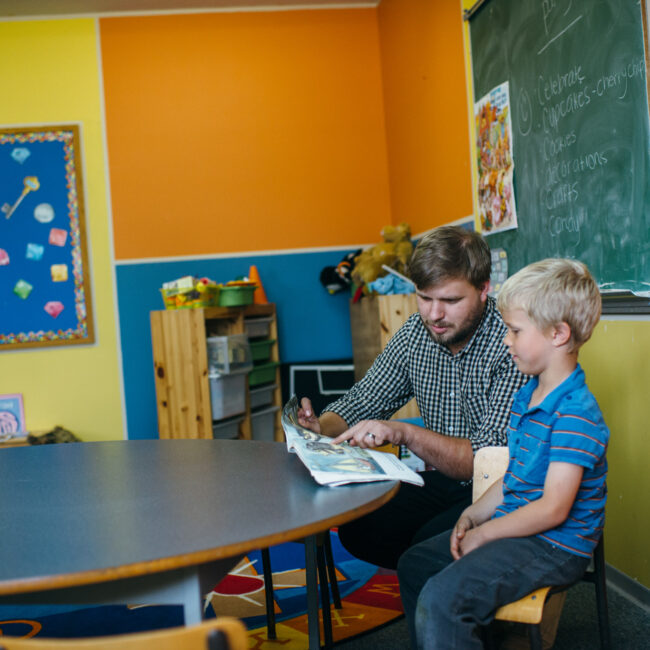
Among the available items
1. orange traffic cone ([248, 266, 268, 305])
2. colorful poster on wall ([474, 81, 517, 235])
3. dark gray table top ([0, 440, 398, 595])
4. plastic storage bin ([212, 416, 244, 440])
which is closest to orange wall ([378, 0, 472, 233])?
colorful poster on wall ([474, 81, 517, 235])

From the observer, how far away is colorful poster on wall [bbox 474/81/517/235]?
9.30 feet

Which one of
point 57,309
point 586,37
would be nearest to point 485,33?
point 586,37

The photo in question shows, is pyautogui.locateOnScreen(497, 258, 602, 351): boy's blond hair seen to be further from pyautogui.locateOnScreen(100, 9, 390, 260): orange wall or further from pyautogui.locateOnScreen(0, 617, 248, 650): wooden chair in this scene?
pyautogui.locateOnScreen(100, 9, 390, 260): orange wall

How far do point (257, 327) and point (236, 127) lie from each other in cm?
123

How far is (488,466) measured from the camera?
1.54 metres

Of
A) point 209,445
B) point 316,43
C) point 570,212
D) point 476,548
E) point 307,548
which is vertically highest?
point 316,43

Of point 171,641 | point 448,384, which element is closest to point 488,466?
point 448,384

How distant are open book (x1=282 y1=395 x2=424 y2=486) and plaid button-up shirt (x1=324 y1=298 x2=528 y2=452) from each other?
356mm

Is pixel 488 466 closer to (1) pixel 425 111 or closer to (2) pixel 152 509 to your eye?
(2) pixel 152 509

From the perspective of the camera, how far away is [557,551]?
131 centimetres

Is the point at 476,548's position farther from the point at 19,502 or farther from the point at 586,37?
the point at 586,37

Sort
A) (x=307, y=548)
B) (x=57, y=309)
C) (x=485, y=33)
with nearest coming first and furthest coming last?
(x=307, y=548)
(x=485, y=33)
(x=57, y=309)

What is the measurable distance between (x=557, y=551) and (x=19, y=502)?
93 cm

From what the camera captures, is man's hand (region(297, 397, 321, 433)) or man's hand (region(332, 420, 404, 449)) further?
man's hand (region(297, 397, 321, 433))
